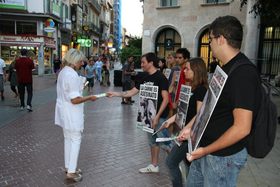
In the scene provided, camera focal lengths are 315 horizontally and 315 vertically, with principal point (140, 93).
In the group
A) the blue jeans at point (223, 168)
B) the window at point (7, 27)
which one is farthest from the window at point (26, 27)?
the blue jeans at point (223, 168)

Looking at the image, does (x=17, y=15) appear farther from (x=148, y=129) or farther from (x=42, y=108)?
(x=148, y=129)

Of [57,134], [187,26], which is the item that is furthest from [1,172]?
[187,26]

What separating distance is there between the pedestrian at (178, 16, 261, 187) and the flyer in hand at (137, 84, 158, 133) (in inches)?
88.0

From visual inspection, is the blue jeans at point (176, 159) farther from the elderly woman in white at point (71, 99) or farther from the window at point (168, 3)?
the window at point (168, 3)

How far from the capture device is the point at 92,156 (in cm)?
583

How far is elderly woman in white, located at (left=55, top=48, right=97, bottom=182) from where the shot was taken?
14.0 feet

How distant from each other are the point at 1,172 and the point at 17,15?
2496 cm

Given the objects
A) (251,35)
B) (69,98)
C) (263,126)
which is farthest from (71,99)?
(251,35)

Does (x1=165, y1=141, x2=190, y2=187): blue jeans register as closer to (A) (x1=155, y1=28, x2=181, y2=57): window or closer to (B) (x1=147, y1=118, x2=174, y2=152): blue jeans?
(B) (x1=147, y1=118, x2=174, y2=152): blue jeans

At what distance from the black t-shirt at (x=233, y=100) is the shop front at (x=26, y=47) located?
85.3 ft

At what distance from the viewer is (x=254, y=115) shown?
1997mm

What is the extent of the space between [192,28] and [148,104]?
15714 millimetres

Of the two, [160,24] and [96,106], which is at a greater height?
[160,24]

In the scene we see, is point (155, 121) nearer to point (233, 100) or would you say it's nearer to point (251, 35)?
point (233, 100)
